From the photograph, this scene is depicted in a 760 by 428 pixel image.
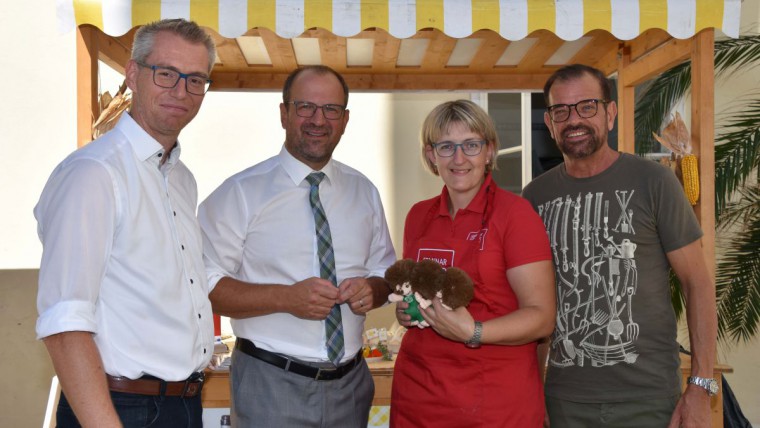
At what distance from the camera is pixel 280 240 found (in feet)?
9.58

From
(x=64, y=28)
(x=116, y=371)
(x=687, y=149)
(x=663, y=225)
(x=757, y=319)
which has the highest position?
(x=64, y=28)

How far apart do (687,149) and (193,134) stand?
4.33 metres

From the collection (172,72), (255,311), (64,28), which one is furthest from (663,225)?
(64,28)

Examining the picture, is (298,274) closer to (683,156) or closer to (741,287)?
(683,156)

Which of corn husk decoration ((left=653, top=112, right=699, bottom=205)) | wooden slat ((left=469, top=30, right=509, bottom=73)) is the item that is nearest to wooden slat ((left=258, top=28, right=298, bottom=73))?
wooden slat ((left=469, top=30, right=509, bottom=73))

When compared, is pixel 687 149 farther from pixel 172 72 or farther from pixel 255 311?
pixel 172 72

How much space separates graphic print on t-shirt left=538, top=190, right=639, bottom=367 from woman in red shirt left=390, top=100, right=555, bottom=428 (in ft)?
0.81

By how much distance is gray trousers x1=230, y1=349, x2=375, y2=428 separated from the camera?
9.09ft

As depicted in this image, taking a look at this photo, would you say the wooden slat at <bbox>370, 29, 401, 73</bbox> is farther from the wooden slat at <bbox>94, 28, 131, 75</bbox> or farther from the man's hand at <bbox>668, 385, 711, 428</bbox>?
the man's hand at <bbox>668, 385, 711, 428</bbox>

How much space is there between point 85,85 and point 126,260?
1.94m

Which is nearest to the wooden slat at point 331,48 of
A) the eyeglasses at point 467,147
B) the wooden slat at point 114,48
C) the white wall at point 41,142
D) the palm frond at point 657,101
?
the wooden slat at point 114,48

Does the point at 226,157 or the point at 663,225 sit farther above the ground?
the point at 226,157

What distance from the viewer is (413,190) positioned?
6906 millimetres

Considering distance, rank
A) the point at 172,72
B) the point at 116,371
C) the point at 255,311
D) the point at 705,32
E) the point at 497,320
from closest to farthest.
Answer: the point at 116,371 < the point at 172,72 < the point at 497,320 < the point at 255,311 < the point at 705,32
